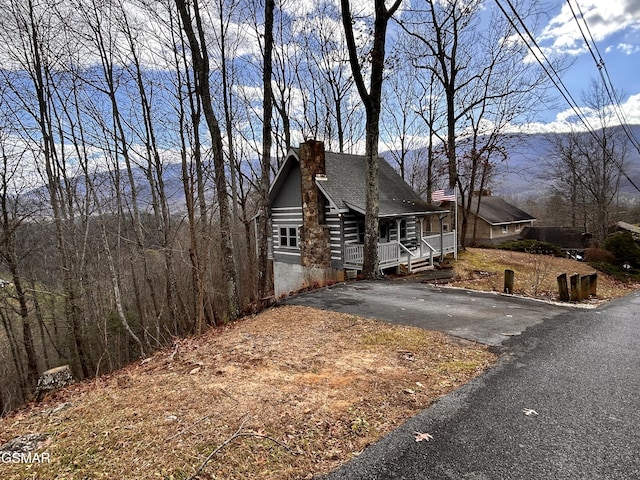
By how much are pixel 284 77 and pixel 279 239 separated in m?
10.2

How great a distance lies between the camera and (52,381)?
533 cm

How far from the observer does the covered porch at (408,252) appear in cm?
1488

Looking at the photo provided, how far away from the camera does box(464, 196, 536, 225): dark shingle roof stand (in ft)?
115

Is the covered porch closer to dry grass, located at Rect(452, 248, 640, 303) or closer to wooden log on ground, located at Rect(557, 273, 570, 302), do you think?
dry grass, located at Rect(452, 248, 640, 303)

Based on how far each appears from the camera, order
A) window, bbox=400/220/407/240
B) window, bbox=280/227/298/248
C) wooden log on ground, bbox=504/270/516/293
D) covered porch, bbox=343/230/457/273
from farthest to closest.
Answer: window, bbox=400/220/407/240, window, bbox=280/227/298/248, covered porch, bbox=343/230/457/273, wooden log on ground, bbox=504/270/516/293

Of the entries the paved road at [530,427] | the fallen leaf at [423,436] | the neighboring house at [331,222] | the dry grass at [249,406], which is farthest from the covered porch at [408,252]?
the fallen leaf at [423,436]

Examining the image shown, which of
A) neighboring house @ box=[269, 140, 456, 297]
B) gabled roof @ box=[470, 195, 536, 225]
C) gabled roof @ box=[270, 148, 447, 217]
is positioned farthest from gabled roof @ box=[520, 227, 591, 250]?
gabled roof @ box=[270, 148, 447, 217]

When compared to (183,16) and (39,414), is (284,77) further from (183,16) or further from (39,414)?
(39,414)

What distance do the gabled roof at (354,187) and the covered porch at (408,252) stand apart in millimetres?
1463

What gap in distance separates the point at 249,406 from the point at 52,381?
3621 mm

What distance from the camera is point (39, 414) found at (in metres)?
4.07

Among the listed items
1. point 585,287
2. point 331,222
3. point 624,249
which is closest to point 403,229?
point 331,222

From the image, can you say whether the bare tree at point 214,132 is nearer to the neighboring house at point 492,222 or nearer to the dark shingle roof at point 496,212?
the neighboring house at point 492,222

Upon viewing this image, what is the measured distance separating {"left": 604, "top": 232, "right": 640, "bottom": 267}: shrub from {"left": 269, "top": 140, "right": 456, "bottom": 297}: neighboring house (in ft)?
33.4
